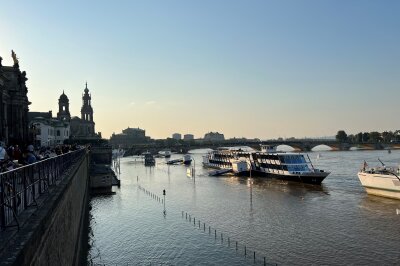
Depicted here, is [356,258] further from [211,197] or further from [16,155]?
[211,197]

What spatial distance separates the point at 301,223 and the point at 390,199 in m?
24.5

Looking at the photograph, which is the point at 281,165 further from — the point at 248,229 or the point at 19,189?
the point at 19,189

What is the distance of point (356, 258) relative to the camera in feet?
119

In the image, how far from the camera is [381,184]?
68.1 m

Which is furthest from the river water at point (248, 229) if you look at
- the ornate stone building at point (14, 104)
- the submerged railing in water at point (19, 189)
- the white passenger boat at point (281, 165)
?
the submerged railing in water at point (19, 189)

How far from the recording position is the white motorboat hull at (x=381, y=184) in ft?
215

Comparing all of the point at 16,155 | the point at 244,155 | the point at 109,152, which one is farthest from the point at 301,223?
the point at 109,152

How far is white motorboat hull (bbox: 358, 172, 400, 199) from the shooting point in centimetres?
6556

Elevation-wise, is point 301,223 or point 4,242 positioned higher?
point 4,242

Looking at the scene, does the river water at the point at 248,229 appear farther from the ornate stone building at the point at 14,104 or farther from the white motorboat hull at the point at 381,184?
the ornate stone building at the point at 14,104

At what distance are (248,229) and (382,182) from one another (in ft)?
106

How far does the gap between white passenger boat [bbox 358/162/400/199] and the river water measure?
1.81 m

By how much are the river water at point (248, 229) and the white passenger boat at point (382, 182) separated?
1808mm

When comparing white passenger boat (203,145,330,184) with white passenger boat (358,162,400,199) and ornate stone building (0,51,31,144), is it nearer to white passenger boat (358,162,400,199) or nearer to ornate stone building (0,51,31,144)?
white passenger boat (358,162,400,199)
